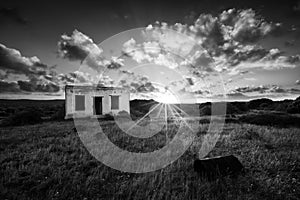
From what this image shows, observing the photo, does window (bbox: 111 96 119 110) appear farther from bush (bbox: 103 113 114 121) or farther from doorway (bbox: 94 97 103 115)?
doorway (bbox: 94 97 103 115)

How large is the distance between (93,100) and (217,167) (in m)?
A: 18.0

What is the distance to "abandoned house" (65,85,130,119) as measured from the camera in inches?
745

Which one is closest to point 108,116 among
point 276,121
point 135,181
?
point 135,181

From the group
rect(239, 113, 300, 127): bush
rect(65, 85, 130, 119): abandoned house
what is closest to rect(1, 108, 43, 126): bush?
rect(65, 85, 130, 119): abandoned house

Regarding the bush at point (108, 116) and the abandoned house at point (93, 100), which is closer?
the abandoned house at point (93, 100)

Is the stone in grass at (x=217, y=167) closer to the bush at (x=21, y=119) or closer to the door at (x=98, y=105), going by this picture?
the door at (x=98, y=105)

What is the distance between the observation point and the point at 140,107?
3116 cm

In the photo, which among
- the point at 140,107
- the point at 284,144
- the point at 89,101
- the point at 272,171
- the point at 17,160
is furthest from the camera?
the point at 140,107

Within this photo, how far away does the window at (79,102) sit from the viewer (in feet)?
63.1

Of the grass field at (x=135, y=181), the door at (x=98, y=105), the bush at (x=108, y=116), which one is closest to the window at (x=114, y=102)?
the bush at (x=108, y=116)

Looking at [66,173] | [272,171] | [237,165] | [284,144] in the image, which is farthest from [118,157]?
[284,144]

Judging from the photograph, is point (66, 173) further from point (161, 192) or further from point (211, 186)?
point (211, 186)

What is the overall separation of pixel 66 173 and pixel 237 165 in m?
4.88

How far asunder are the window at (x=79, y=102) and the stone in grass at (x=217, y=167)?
17.3 m
